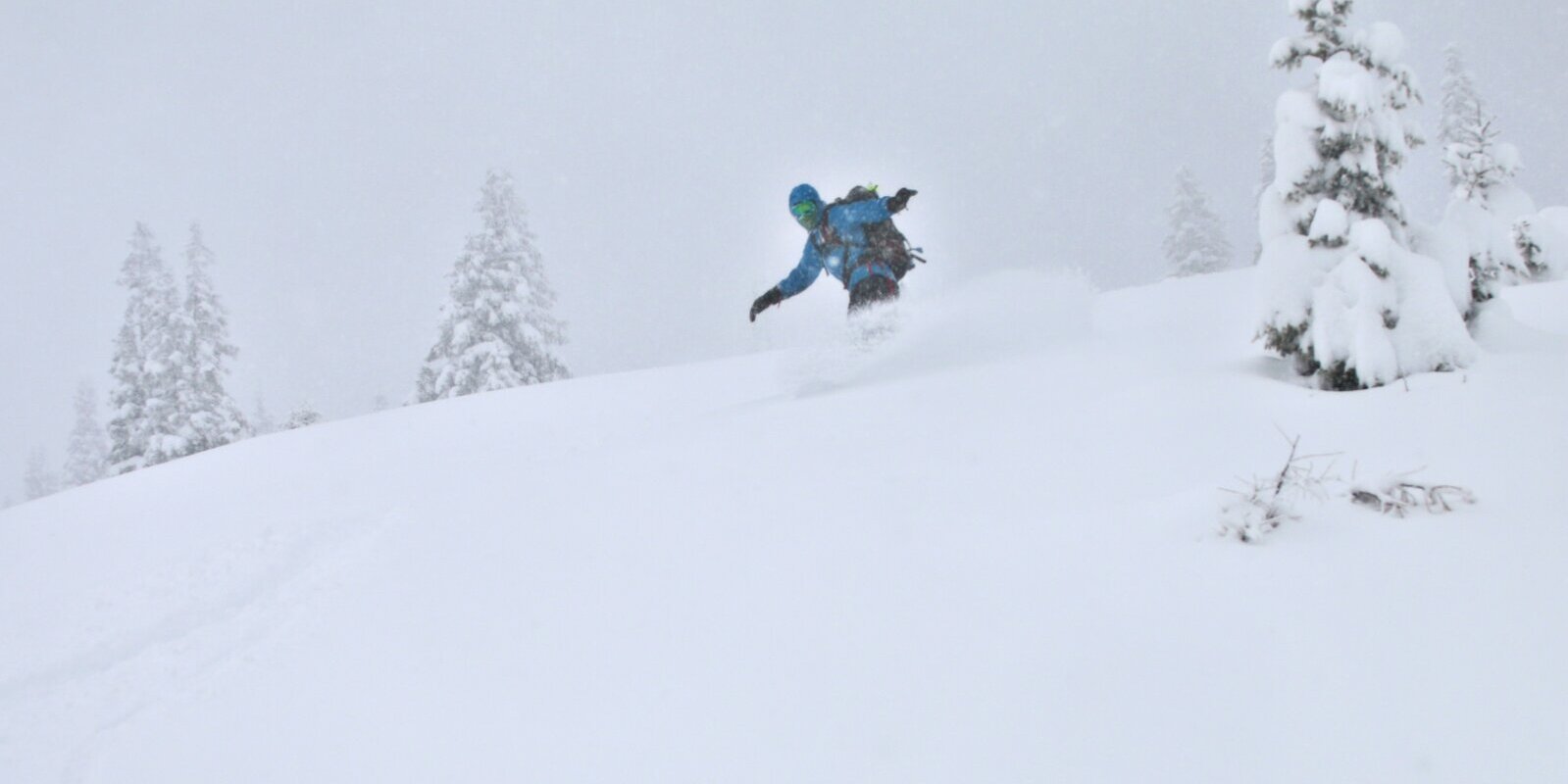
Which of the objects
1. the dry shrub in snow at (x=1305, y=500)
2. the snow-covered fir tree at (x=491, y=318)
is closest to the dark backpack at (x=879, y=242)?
the dry shrub in snow at (x=1305, y=500)

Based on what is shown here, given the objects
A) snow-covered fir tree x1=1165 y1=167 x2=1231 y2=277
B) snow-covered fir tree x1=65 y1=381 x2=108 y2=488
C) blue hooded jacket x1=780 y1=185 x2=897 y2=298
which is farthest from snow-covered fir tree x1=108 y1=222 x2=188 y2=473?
snow-covered fir tree x1=1165 y1=167 x2=1231 y2=277

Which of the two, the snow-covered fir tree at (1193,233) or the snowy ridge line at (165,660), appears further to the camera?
the snow-covered fir tree at (1193,233)

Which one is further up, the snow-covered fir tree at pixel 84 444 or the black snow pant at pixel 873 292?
the black snow pant at pixel 873 292

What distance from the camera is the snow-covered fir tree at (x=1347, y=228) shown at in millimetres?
5160

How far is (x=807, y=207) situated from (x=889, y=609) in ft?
23.9

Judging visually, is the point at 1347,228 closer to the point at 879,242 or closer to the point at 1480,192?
the point at 879,242

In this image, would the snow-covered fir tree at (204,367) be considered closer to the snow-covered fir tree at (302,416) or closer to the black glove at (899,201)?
the snow-covered fir tree at (302,416)

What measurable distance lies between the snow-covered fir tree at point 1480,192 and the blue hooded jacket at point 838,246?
5.13m

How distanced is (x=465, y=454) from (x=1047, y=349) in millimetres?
5839

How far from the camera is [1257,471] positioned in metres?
3.84

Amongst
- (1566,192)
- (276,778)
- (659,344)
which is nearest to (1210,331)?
(276,778)

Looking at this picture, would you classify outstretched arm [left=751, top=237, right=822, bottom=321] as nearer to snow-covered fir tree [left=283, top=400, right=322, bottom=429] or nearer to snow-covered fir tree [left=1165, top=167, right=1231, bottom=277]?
snow-covered fir tree [left=283, top=400, right=322, bottom=429]

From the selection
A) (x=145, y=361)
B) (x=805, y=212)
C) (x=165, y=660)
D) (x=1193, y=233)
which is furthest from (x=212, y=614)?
(x=1193, y=233)

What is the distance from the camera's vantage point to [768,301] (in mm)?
9617
